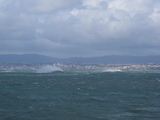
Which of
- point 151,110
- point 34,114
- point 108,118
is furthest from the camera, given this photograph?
point 151,110

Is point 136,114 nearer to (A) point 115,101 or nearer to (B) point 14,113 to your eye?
(A) point 115,101

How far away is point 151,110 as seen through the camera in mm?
42688

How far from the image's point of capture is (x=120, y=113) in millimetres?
40469

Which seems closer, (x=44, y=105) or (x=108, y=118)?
(x=108, y=118)

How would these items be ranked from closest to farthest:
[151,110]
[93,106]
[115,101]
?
[151,110]
[93,106]
[115,101]

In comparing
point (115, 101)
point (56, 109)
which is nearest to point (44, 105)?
point (56, 109)

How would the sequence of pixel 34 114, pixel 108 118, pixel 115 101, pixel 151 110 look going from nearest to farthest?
pixel 108 118, pixel 34 114, pixel 151 110, pixel 115 101

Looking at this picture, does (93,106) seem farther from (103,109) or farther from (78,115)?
(78,115)

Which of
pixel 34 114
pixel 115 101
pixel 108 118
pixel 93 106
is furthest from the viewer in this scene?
pixel 115 101

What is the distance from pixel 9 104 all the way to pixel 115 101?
53.7 ft

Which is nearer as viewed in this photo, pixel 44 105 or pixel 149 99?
pixel 44 105

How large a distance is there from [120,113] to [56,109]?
28.8 feet

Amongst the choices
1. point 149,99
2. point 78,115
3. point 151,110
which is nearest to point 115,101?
point 149,99

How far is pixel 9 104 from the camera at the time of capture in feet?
160
